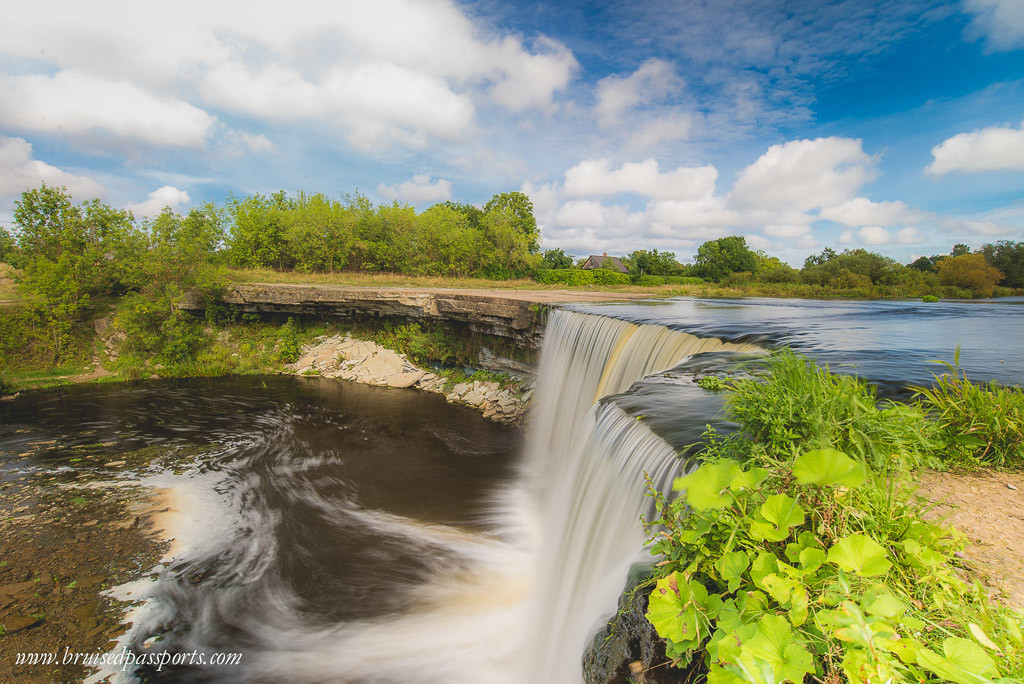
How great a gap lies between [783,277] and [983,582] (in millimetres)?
39061

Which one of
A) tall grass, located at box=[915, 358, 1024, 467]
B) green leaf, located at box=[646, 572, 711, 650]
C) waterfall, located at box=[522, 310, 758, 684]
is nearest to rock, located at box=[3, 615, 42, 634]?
waterfall, located at box=[522, 310, 758, 684]

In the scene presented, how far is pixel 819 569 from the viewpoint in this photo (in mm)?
1781

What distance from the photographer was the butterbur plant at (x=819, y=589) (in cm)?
145

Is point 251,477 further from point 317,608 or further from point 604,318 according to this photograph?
point 604,318

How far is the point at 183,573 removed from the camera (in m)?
5.96

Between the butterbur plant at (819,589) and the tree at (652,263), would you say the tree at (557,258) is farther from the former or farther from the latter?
the butterbur plant at (819,589)

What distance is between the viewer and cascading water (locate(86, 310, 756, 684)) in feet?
13.0

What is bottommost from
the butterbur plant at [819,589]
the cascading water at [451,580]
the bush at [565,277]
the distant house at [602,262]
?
the cascading water at [451,580]

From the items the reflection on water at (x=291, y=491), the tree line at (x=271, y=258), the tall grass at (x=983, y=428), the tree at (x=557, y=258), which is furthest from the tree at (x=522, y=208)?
the tall grass at (x=983, y=428)

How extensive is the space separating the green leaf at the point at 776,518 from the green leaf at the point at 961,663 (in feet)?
1.61

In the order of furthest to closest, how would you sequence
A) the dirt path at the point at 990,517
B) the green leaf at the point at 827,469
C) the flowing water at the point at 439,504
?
the flowing water at the point at 439,504 < the dirt path at the point at 990,517 < the green leaf at the point at 827,469

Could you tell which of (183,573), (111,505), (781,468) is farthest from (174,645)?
(781,468)

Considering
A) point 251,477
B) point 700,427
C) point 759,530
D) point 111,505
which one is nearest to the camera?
point 759,530

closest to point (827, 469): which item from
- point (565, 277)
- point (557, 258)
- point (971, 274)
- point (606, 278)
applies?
point (971, 274)
